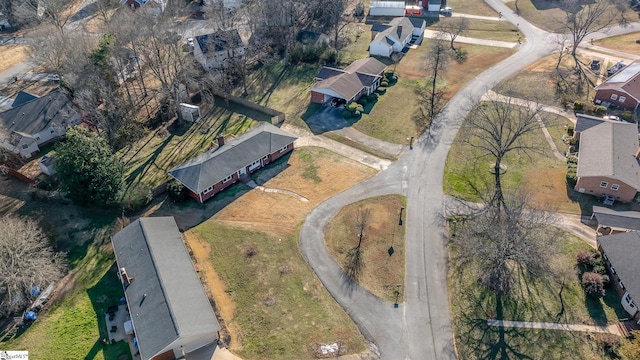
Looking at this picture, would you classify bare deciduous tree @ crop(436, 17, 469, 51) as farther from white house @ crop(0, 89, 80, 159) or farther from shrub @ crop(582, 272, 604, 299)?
white house @ crop(0, 89, 80, 159)

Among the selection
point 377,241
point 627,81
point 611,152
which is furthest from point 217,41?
point 627,81

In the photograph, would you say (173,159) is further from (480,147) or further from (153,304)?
(480,147)

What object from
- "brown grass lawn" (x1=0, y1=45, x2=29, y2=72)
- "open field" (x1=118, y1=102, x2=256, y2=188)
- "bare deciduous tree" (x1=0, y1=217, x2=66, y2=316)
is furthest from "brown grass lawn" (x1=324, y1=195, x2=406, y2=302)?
"brown grass lawn" (x1=0, y1=45, x2=29, y2=72)

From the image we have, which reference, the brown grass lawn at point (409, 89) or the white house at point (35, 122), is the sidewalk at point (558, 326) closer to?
the brown grass lawn at point (409, 89)

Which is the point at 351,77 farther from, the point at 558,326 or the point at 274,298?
the point at 558,326

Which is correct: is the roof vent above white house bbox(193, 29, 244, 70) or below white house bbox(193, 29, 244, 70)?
below

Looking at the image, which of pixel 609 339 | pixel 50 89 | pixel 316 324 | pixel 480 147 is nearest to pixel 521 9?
pixel 480 147
